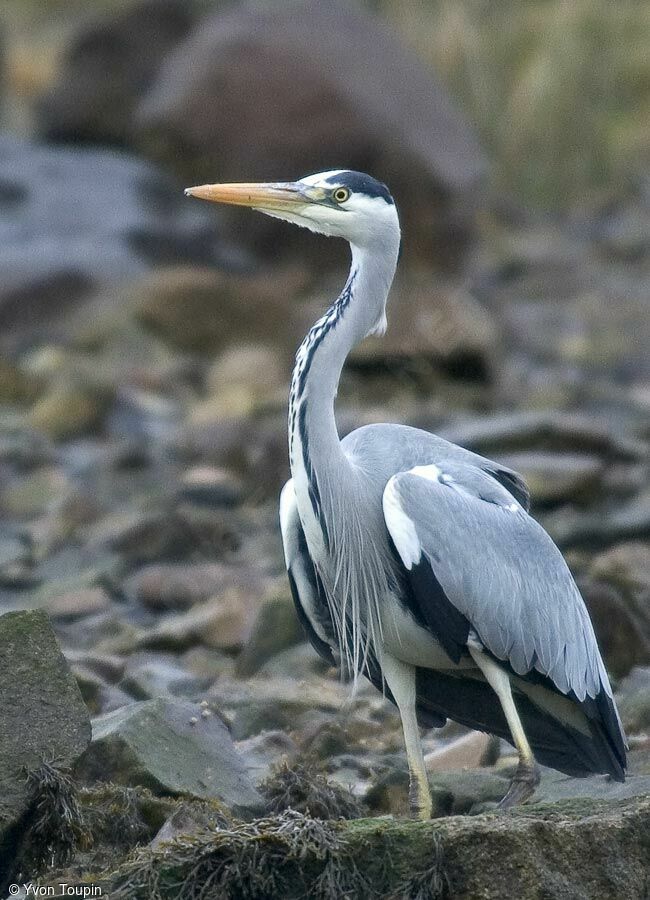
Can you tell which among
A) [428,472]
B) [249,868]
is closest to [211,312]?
[428,472]

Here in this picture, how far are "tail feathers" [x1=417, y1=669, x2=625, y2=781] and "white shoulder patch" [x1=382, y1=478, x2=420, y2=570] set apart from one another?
630 millimetres

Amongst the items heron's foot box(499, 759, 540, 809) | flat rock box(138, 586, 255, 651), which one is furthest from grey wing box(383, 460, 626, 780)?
flat rock box(138, 586, 255, 651)

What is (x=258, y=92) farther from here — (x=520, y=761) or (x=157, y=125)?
(x=520, y=761)

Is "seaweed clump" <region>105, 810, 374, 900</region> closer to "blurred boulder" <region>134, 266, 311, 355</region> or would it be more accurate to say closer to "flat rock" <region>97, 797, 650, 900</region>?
"flat rock" <region>97, 797, 650, 900</region>

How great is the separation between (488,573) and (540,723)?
0.64 meters

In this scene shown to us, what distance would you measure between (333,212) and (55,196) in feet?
41.1

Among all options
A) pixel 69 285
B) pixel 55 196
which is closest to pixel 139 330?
pixel 69 285

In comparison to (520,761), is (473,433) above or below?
below

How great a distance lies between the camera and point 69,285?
653 inches

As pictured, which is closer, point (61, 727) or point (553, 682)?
point (61, 727)

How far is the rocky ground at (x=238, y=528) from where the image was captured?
475 centimetres

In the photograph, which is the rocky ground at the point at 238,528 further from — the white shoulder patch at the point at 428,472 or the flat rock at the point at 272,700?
the white shoulder patch at the point at 428,472

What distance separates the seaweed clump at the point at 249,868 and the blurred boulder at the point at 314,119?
13.5m

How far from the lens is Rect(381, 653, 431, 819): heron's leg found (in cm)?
584
